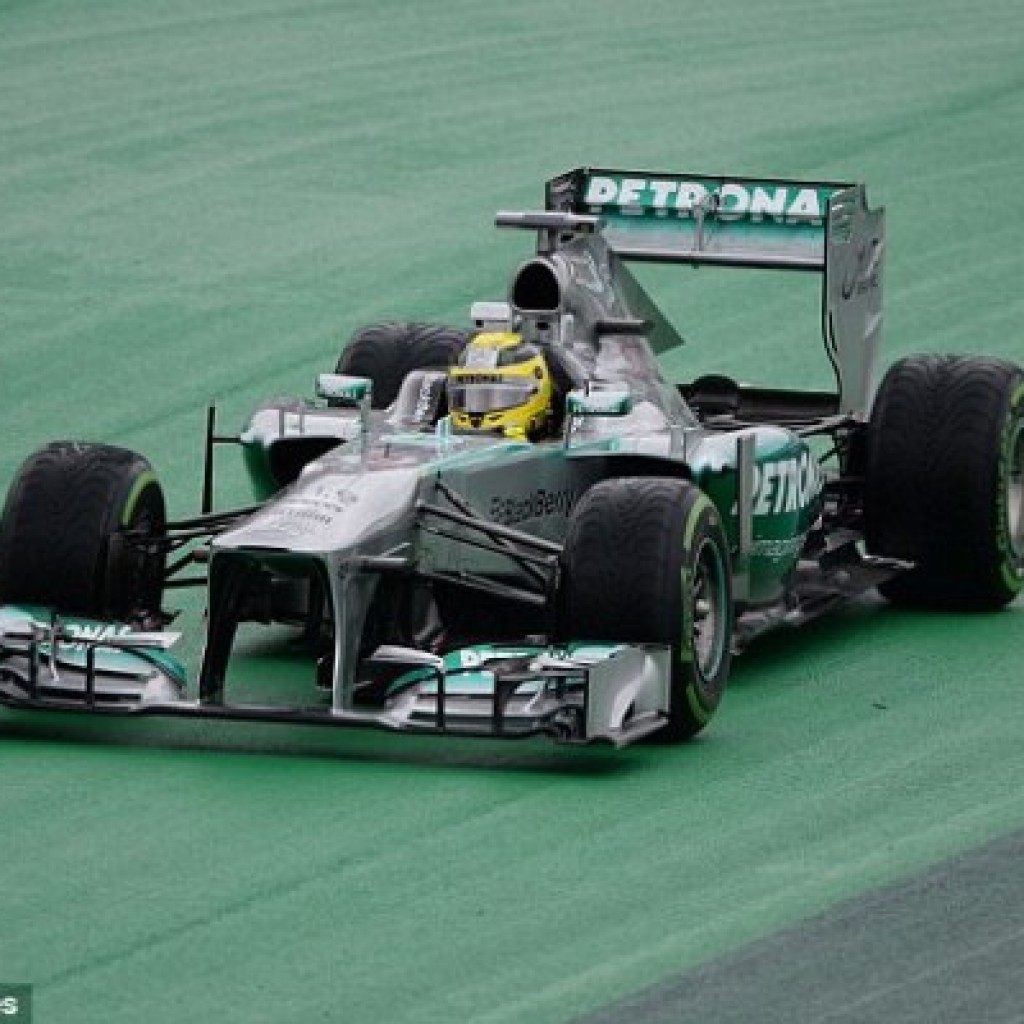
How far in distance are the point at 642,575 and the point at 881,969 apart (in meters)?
3.24

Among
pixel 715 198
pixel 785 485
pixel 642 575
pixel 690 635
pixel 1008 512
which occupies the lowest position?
pixel 1008 512

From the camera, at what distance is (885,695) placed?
55.7ft

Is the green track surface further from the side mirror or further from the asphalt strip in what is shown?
the side mirror

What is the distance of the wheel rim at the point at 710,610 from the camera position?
16.2 m

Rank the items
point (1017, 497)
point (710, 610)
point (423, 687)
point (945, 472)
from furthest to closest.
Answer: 1. point (1017, 497)
2. point (945, 472)
3. point (710, 610)
4. point (423, 687)

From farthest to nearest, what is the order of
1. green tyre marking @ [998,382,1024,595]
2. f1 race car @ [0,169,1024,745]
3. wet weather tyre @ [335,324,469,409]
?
wet weather tyre @ [335,324,469,409] < green tyre marking @ [998,382,1024,595] < f1 race car @ [0,169,1024,745]

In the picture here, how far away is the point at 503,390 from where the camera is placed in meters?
17.2

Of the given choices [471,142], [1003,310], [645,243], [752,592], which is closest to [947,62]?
[471,142]

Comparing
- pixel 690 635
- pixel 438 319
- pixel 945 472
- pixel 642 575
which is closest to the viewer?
Answer: pixel 642 575

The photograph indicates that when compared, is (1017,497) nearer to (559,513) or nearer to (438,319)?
(559,513)

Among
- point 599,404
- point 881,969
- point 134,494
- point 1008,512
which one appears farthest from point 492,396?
point 881,969

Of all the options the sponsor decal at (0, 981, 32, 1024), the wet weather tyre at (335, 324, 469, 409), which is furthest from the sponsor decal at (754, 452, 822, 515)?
the sponsor decal at (0, 981, 32, 1024)

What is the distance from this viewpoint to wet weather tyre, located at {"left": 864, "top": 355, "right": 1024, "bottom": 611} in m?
18.4

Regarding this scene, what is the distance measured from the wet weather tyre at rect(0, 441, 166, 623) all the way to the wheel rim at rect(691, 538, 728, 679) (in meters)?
2.35
